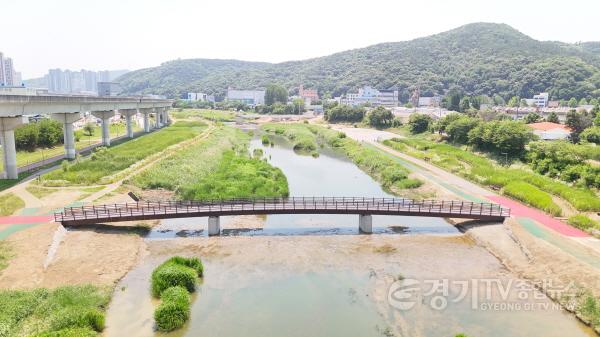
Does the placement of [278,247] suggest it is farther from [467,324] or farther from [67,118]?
[67,118]

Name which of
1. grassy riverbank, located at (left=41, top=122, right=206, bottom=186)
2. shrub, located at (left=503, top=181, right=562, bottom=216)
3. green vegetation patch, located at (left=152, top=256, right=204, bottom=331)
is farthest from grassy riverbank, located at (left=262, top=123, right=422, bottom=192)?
grassy riverbank, located at (left=41, top=122, right=206, bottom=186)

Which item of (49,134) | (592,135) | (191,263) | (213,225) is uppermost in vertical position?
(592,135)

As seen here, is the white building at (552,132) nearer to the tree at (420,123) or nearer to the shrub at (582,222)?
the tree at (420,123)

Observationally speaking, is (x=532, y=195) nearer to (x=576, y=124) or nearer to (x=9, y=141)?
(x=576, y=124)

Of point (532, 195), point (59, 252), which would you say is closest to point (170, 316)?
point (59, 252)

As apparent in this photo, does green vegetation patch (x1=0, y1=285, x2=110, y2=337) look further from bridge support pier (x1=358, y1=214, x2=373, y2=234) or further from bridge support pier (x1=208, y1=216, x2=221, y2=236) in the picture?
bridge support pier (x1=358, y1=214, x2=373, y2=234)

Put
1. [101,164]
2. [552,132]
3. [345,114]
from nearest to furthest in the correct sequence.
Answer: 1. [101,164]
2. [552,132]
3. [345,114]

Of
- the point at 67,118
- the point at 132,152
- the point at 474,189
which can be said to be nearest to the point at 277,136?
the point at 132,152

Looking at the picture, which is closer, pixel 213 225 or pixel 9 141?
pixel 213 225
